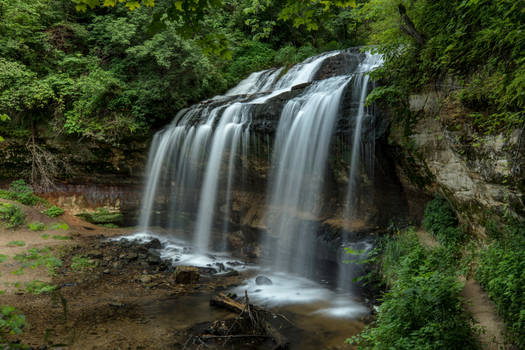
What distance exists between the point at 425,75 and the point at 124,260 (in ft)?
29.5

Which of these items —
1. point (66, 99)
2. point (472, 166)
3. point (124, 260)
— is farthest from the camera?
point (66, 99)

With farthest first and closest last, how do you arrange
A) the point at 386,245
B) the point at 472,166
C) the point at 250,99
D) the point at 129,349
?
1. the point at 250,99
2. the point at 386,245
3. the point at 472,166
4. the point at 129,349

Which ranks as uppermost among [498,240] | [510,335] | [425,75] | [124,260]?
[425,75]

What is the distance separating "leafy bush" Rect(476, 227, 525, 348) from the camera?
3.20 metres

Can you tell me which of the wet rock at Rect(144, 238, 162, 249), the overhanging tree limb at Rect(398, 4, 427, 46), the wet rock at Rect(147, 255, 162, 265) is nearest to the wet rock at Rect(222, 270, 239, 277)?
the wet rock at Rect(147, 255, 162, 265)

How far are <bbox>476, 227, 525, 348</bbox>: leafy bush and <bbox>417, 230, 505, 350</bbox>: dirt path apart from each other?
11cm

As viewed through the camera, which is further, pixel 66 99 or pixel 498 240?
pixel 66 99

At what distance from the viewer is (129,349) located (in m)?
4.52

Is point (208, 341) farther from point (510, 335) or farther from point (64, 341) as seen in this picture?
point (510, 335)

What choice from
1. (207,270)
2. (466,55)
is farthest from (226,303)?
(466,55)

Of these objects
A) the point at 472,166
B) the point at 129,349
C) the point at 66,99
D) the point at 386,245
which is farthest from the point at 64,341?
the point at 66,99

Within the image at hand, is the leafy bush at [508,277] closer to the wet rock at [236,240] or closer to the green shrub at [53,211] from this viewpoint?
the wet rock at [236,240]

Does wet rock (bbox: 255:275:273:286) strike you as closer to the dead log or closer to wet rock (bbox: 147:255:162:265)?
the dead log

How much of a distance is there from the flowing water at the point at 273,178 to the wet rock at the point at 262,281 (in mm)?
135
